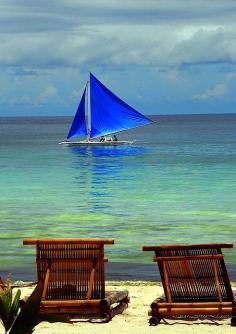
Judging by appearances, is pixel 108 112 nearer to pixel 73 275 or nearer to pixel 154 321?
pixel 73 275

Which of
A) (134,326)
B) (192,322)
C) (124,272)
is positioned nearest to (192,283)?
(192,322)

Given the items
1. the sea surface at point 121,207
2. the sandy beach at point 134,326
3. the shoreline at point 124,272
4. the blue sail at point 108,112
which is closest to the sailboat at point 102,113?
the blue sail at point 108,112

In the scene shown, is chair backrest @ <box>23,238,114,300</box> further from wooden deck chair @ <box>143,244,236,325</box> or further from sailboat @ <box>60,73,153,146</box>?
sailboat @ <box>60,73,153,146</box>

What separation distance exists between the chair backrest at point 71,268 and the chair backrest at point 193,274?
750 mm

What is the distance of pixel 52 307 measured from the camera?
1005 centimetres

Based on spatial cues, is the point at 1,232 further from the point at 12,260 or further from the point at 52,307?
the point at 52,307

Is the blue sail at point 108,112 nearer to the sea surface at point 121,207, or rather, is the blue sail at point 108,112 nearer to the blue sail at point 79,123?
the blue sail at point 79,123

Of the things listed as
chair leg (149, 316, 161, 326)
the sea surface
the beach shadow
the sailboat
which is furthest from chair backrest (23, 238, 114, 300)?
the sailboat

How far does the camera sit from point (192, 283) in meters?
10.1

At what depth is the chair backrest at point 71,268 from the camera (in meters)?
10.1

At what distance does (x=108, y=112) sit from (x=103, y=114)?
0.56m

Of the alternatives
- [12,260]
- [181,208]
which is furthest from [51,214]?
→ [12,260]

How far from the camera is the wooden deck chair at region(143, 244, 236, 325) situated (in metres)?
9.89

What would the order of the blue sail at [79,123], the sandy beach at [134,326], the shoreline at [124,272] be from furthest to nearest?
the blue sail at [79,123] < the shoreline at [124,272] < the sandy beach at [134,326]
